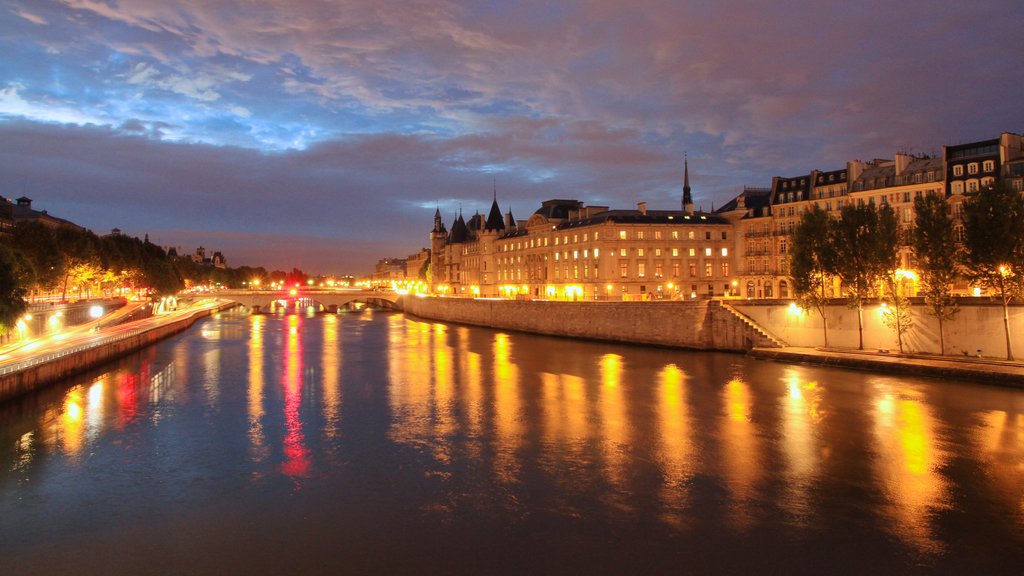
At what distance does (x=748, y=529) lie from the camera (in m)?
15.2

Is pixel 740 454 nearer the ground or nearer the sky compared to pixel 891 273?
nearer the ground

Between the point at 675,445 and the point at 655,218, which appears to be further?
the point at 655,218

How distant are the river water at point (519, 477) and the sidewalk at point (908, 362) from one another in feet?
3.33

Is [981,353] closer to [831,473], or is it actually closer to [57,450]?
[831,473]

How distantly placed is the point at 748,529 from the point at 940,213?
2812 cm

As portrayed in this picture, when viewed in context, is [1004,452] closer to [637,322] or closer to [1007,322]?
[1007,322]

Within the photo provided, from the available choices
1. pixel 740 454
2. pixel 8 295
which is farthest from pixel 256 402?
pixel 740 454

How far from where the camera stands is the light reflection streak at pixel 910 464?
15.4 meters

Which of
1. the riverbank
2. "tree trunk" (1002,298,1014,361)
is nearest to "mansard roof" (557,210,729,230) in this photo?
"tree trunk" (1002,298,1014,361)

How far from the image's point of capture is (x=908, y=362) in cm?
3519

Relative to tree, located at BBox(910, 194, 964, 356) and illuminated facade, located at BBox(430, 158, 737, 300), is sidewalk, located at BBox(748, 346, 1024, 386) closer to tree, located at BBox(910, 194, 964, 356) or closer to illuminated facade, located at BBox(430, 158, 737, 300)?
tree, located at BBox(910, 194, 964, 356)

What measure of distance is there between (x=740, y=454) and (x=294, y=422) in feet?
55.6

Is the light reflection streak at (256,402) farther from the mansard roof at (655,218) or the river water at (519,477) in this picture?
the mansard roof at (655,218)

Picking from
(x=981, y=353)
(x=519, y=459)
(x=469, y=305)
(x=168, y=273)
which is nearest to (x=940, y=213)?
(x=981, y=353)
